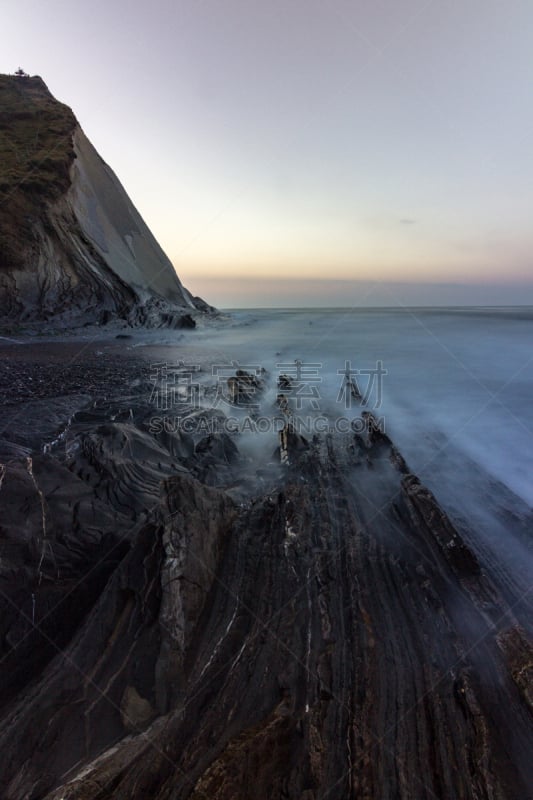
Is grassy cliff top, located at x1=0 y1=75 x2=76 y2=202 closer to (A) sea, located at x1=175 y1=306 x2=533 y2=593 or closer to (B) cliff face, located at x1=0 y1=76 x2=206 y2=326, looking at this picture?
(B) cliff face, located at x1=0 y1=76 x2=206 y2=326

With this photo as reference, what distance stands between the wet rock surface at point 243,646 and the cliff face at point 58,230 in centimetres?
1778

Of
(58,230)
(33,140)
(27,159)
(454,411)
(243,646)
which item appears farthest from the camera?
(33,140)

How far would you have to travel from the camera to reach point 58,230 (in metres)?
19.1

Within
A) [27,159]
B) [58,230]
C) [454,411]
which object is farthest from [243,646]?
[27,159]

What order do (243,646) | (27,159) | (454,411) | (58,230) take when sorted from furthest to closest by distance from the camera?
(27,159), (58,230), (454,411), (243,646)

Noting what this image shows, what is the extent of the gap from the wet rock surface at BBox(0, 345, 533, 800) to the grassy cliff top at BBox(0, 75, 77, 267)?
19252mm

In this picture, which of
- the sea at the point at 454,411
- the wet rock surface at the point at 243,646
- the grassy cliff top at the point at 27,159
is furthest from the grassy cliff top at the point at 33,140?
the wet rock surface at the point at 243,646

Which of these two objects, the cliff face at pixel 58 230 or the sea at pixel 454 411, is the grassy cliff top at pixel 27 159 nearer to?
the cliff face at pixel 58 230

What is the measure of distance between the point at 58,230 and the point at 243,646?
2271 centimetres

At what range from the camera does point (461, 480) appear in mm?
4320

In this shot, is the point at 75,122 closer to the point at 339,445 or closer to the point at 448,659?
the point at 339,445

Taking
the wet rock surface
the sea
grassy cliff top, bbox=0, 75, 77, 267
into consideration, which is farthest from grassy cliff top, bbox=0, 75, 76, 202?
the wet rock surface

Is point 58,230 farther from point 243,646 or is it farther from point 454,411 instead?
point 243,646

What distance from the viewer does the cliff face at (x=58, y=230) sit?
693 inches
